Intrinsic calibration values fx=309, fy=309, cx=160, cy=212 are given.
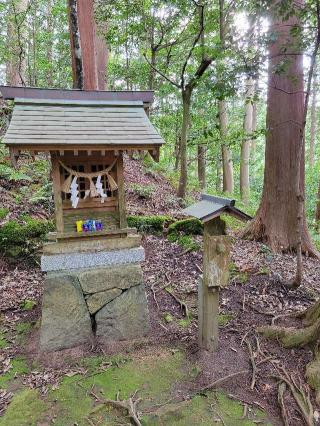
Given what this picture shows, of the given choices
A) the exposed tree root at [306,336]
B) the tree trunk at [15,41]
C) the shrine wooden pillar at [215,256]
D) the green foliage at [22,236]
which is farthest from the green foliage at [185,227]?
the tree trunk at [15,41]

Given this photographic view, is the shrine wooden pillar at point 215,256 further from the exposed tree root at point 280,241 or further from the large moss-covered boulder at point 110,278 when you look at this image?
the exposed tree root at point 280,241

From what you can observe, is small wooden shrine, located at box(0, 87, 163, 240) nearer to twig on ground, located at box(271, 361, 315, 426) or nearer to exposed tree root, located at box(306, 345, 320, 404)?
twig on ground, located at box(271, 361, 315, 426)

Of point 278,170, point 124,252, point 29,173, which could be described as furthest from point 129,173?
point 124,252

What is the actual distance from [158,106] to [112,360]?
9.69 m

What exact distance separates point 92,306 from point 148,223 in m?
2.90

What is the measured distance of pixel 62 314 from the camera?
402cm

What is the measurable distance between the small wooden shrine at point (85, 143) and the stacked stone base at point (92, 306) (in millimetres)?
543

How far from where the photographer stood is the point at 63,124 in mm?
3764

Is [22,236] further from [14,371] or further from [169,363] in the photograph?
[169,363]

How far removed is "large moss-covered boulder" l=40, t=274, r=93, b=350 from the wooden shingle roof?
5.63 ft

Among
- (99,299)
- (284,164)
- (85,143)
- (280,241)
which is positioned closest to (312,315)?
(280,241)

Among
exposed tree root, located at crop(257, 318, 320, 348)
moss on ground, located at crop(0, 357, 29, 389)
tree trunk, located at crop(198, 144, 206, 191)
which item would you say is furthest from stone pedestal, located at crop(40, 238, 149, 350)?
tree trunk, located at crop(198, 144, 206, 191)

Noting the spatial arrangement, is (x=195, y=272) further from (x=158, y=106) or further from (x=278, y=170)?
(x=158, y=106)

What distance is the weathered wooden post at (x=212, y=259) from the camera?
3309mm
